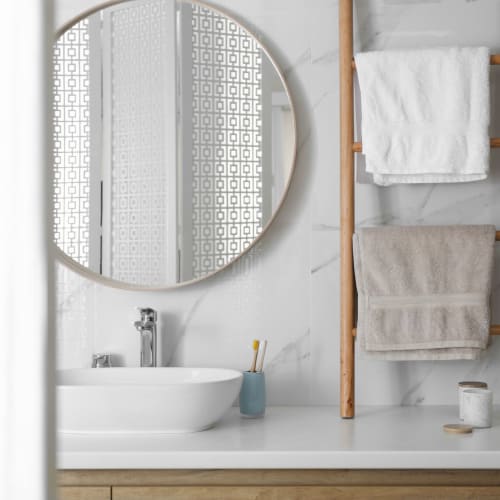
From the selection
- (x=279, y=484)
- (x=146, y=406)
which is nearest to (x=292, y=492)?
(x=279, y=484)

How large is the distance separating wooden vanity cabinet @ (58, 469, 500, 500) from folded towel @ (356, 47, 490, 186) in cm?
70

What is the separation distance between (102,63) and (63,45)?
12 centimetres

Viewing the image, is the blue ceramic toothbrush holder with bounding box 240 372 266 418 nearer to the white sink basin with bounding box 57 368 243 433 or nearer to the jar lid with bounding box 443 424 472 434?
the white sink basin with bounding box 57 368 243 433

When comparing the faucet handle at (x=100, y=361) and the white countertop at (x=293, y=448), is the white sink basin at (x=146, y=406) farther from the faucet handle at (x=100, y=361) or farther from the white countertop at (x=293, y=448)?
the faucet handle at (x=100, y=361)

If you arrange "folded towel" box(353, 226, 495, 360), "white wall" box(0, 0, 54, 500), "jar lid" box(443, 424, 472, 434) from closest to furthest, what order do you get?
"white wall" box(0, 0, 54, 500)
"jar lid" box(443, 424, 472, 434)
"folded towel" box(353, 226, 495, 360)

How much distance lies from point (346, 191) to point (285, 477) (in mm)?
691

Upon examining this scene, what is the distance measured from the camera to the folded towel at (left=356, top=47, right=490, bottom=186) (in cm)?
155

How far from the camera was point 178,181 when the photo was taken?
1.71m

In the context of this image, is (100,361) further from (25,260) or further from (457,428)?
(25,260)

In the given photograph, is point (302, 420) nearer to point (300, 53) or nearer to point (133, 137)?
point (133, 137)

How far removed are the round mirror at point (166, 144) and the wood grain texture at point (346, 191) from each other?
0.56ft

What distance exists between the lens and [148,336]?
1.65 metres

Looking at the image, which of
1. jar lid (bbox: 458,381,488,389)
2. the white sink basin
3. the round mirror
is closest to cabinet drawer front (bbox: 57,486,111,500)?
the white sink basin

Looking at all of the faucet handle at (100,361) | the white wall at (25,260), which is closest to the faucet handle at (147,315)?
the faucet handle at (100,361)
